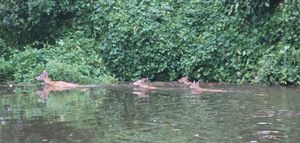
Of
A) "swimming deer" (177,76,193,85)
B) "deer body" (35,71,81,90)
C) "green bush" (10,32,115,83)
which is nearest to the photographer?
"deer body" (35,71,81,90)

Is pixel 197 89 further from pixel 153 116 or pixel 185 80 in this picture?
pixel 153 116

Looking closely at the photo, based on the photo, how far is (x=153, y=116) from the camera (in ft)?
24.3

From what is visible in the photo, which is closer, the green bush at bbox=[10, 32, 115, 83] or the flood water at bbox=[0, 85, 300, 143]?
the flood water at bbox=[0, 85, 300, 143]

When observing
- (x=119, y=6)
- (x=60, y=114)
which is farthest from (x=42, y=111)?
(x=119, y=6)

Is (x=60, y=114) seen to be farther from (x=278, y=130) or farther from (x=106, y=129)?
(x=278, y=130)

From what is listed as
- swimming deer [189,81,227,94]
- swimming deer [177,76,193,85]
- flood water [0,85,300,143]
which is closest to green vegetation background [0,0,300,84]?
swimming deer [177,76,193,85]

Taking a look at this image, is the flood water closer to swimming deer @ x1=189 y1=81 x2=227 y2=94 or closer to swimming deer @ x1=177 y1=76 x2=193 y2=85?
swimming deer @ x1=189 y1=81 x2=227 y2=94

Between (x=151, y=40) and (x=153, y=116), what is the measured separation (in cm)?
629

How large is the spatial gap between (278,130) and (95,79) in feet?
23.5

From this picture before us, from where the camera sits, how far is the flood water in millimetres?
6000

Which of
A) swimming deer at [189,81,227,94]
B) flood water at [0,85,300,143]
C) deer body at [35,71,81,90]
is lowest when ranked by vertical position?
flood water at [0,85,300,143]

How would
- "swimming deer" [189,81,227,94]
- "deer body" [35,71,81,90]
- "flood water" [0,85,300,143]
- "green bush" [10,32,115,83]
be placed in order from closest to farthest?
"flood water" [0,85,300,143] → "swimming deer" [189,81,227,94] → "deer body" [35,71,81,90] → "green bush" [10,32,115,83]

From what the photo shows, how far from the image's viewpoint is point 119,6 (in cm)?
1470

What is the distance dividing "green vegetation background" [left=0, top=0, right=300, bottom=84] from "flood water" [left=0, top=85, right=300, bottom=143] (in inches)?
66.5
